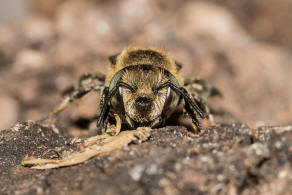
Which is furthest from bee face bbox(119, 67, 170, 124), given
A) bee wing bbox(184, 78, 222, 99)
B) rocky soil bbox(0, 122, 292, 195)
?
bee wing bbox(184, 78, 222, 99)


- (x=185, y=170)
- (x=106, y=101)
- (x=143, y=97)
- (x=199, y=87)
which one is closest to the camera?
(x=185, y=170)

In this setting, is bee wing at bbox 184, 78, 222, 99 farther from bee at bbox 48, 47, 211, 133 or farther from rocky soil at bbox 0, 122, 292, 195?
rocky soil at bbox 0, 122, 292, 195

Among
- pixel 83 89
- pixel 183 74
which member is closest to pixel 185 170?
pixel 83 89

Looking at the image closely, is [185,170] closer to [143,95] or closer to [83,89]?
[143,95]

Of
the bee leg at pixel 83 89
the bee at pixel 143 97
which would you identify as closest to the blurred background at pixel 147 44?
the bee leg at pixel 83 89

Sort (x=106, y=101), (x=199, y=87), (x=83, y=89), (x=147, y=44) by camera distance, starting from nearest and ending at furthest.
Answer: (x=106, y=101) < (x=83, y=89) < (x=199, y=87) < (x=147, y=44)

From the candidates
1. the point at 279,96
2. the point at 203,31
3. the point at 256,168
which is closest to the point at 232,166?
the point at 256,168

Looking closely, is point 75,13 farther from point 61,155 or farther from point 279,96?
point 61,155
